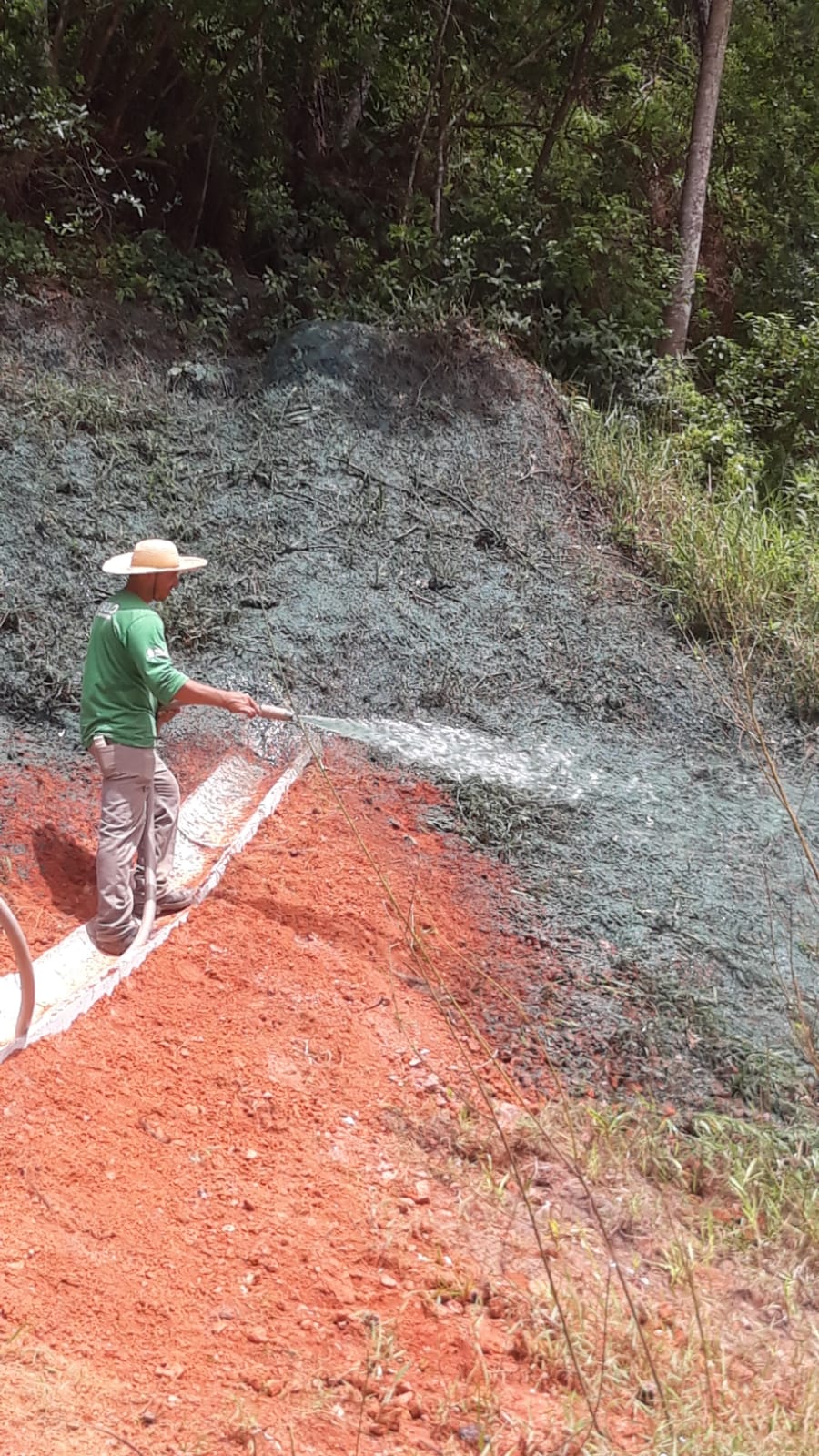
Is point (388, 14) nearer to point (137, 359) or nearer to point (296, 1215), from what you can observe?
point (137, 359)

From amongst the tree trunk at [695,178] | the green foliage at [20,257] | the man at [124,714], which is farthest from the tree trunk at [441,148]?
the man at [124,714]

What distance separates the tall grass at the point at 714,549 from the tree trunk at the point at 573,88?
2693 millimetres

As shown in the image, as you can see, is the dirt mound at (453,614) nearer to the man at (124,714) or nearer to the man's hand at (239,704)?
the man at (124,714)

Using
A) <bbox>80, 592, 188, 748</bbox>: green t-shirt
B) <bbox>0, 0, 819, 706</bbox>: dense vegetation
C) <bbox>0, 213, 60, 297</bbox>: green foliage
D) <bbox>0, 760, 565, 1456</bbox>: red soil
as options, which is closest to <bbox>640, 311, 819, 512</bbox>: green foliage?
<bbox>0, 0, 819, 706</bbox>: dense vegetation

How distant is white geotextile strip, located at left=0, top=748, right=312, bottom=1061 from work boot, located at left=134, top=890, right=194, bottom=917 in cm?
5

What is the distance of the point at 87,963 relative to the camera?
403 cm

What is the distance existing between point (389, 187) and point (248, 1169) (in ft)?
28.5

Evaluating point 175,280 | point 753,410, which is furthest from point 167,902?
point 753,410

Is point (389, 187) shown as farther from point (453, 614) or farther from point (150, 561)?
point (150, 561)

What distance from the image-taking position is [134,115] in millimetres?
9164

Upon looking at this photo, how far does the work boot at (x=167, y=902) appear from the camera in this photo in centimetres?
435

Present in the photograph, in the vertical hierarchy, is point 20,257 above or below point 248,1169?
above

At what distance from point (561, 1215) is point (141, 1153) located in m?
1.19

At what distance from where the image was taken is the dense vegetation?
27.2 feet
